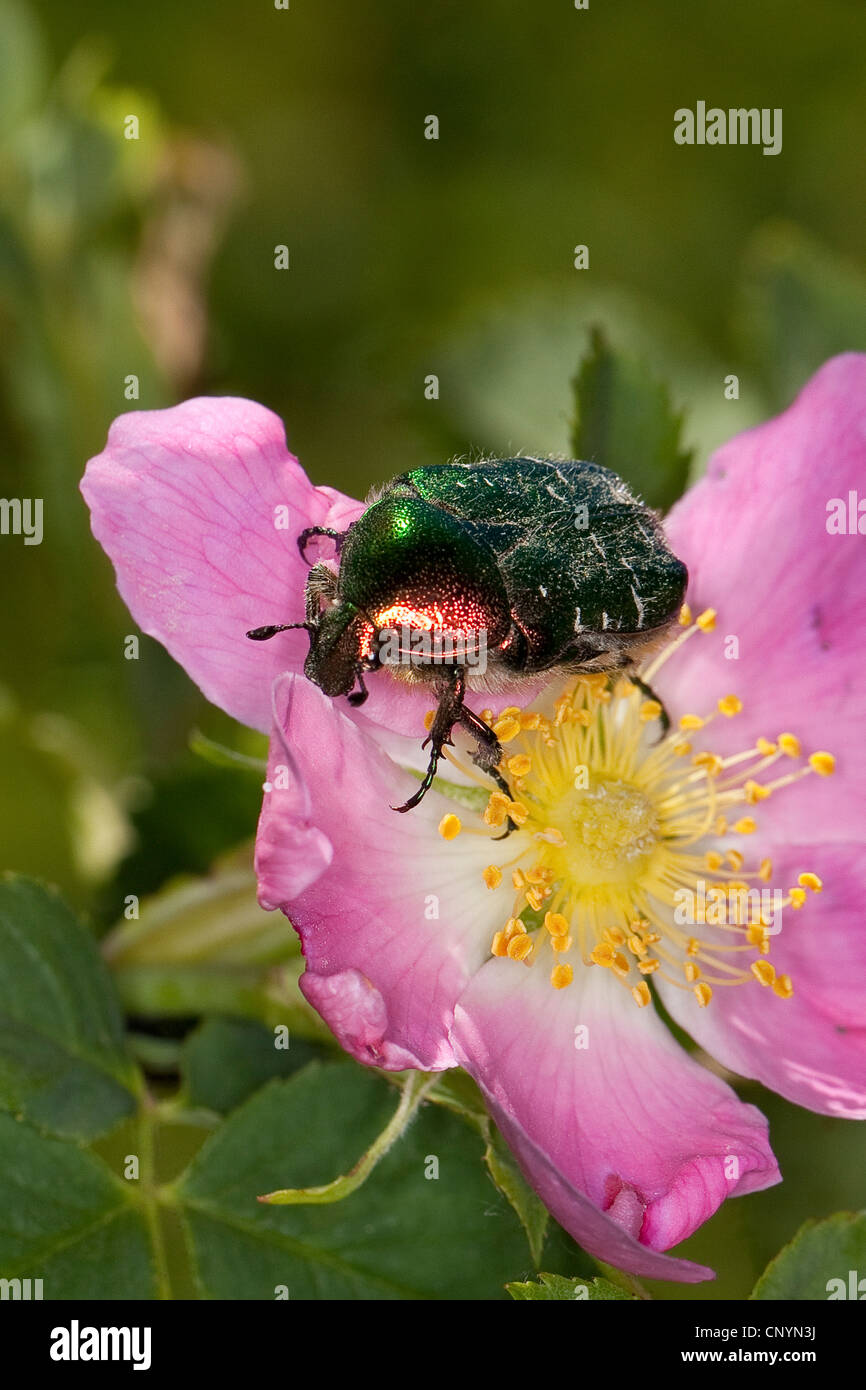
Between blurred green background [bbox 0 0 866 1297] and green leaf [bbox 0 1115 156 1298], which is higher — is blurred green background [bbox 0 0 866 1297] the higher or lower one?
the higher one

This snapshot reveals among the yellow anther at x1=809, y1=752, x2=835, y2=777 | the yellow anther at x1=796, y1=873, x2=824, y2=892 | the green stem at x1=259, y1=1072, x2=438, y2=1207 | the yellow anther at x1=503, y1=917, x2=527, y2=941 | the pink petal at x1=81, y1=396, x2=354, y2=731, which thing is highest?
the pink petal at x1=81, y1=396, x2=354, y2=731

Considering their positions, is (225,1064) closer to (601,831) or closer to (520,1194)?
(520,1194)

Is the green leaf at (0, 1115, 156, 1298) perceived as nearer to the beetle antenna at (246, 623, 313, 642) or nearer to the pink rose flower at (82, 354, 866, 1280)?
the pink rose flower at (82, 354, 866, 1280)

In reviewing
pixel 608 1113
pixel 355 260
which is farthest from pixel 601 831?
pixel 355 260

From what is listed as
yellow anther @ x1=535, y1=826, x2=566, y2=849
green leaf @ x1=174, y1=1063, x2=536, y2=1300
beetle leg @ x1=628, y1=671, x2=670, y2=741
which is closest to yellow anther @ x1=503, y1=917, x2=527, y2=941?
yellow anther @ x1=535, y1=826, x2=566, y2=849

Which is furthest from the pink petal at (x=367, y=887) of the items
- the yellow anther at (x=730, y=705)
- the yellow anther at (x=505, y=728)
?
the yellow anther at (x=730, y=705)
